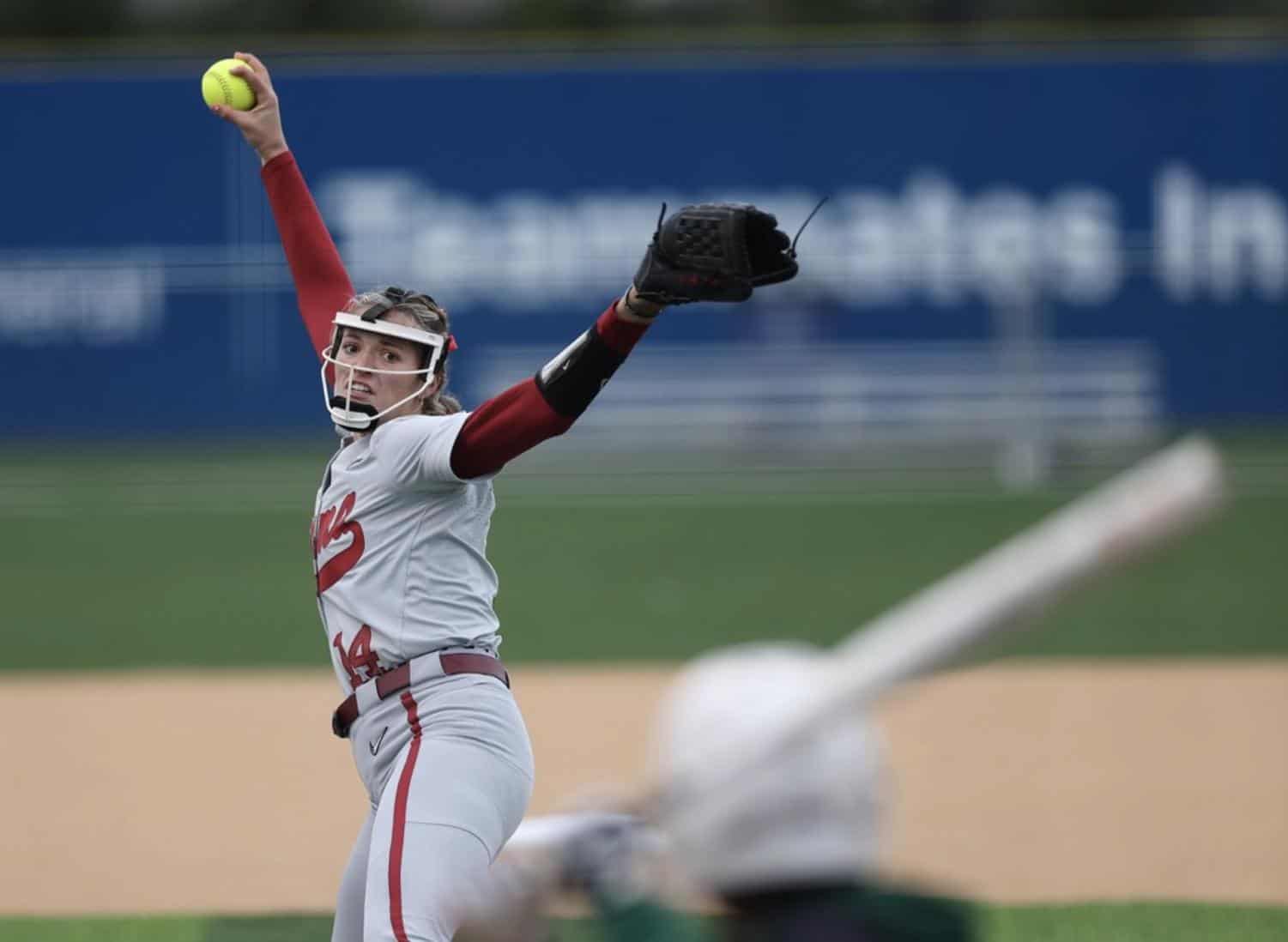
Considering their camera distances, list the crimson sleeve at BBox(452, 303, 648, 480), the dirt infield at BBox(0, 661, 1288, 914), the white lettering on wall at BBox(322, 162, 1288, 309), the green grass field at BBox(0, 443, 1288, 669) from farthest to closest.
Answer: the white lettering on wall at BBox(322, 162, 1288, 309) < the green grass field at BBox(0, 443, 1288, 669) < the dirt infield at BBox(0, 661, 1288, 914) < the crimson sleeve at BBox(452, 303, 648, 480)

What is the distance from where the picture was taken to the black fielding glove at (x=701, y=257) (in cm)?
393

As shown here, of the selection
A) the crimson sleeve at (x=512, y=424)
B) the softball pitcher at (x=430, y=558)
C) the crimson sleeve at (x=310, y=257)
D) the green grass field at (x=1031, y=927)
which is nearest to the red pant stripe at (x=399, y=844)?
the softball pitcher at (x=430, y=558)

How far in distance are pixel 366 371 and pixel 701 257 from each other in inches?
33.3

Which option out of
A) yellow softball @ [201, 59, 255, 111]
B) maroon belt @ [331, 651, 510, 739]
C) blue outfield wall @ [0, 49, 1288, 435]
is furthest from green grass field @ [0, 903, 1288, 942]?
blue outfield wall @ [0, 49, 1288, 435]

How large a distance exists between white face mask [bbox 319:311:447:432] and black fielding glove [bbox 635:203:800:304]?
23.1 inches

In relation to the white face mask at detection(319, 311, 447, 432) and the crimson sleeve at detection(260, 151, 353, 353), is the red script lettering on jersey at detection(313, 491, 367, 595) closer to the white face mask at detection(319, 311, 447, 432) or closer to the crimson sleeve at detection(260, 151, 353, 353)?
the white face mask at detection(319, 311, 447, 432)

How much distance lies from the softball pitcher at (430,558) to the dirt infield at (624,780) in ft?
6.42

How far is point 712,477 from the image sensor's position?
59.2 feet

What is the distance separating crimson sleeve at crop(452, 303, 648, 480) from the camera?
3.91 m

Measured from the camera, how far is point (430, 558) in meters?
4.15

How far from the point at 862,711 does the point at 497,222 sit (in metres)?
18.6

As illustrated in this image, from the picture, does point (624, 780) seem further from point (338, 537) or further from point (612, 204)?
point (612, 204)

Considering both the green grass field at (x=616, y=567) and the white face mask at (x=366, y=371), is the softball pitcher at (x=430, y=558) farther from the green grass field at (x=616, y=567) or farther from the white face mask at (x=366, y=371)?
the green grass field at (x=616, y=567)

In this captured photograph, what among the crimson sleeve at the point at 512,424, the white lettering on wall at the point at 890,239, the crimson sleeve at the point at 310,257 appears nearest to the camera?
the crimson sleeve at the point at 512,424
